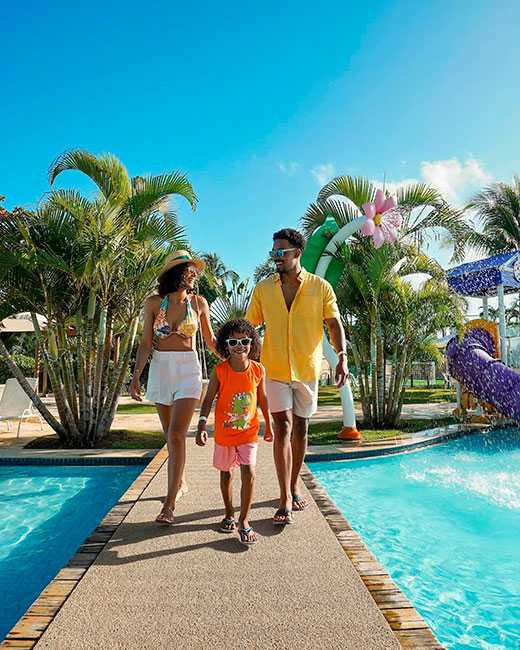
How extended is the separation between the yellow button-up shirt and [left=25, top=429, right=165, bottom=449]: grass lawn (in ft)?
18.4

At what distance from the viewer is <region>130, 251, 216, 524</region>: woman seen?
3.69 meters

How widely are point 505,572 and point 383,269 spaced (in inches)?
250

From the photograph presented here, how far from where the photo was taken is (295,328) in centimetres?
374

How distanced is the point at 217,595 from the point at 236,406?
3.93 feet

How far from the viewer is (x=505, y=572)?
4.21m

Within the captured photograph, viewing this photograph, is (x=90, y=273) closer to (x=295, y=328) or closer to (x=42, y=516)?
(x=42, y=516)

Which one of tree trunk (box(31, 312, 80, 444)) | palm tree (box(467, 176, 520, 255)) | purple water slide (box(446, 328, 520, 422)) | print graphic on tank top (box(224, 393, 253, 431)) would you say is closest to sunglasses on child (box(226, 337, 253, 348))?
print graphic on tank top (box(224, 393, 253, 431))

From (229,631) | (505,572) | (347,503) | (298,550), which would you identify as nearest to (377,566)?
(298,550)

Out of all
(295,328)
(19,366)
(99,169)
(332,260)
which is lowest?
(295,328)

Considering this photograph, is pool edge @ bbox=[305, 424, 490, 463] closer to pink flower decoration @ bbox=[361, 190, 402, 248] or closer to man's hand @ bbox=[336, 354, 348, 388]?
pink flower decoration @ bbox=[361, 190, 402, 248]

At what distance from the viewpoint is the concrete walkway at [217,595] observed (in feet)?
6.93

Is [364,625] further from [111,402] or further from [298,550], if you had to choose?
[111,402]

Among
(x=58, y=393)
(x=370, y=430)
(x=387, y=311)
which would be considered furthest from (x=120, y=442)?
(x=387, y=311)

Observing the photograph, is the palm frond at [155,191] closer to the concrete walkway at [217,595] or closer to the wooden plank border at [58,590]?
the wooden plank border at [58,590]
